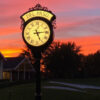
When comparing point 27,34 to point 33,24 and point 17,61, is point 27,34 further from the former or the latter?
point 17,61

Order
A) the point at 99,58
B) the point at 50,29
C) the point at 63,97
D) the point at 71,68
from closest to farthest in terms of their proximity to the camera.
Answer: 1. the point at 50,29
2. the point at 63,97
3. the point at 71,68
4. the point at 99,58

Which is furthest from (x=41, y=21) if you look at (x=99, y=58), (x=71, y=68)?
(x=99, y=58)

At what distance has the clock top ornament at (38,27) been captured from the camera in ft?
26.5

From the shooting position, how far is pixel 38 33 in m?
8.08

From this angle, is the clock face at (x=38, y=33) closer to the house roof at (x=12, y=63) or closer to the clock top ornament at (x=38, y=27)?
the clock top ornament at (x=38, y=27)

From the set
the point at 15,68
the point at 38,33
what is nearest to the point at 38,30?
the point at 38,33

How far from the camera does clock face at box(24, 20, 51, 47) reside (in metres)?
8.08

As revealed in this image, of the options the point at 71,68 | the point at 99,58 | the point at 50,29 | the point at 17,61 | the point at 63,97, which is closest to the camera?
the point at 50,29

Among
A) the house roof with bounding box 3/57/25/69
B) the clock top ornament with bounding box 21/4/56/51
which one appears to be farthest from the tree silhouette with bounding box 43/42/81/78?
the clock top ornament with bounding box 21/4/56/51

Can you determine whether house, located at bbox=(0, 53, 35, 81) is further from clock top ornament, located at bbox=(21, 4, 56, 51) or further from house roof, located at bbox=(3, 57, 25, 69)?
clock top ornament, located at bbox=(21, 4, 56, 51)

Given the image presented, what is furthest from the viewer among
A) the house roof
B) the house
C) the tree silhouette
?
the tree silhouette

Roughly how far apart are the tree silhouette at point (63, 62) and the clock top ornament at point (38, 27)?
48128 millimetres

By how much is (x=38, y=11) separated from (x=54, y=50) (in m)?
51.9

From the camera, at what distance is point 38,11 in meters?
8.27
